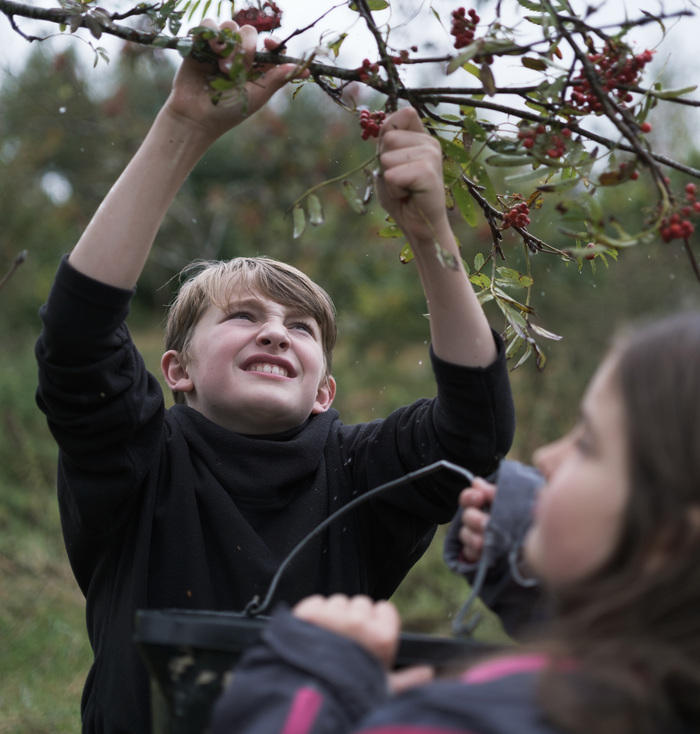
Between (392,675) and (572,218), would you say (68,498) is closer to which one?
(392,675)

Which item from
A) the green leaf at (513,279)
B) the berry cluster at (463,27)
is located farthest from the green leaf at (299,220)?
the green leaf at (513,279)

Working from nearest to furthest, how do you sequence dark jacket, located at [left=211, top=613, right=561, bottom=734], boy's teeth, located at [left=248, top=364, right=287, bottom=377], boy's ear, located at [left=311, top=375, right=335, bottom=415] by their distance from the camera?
dark jacket, located at [left=211, top=613, right=561, bottom=734]
boy's teeth, located at [left=248, top=364, right=287, bottom=377]
boy's ear, located at [left=311, top=375, right=335, bottom=415]

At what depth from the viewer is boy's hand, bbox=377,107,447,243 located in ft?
4.77

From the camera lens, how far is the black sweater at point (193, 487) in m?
1.53

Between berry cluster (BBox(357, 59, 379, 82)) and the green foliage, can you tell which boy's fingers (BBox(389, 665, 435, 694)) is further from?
the green foliage

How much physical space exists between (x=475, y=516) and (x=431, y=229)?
51 cm

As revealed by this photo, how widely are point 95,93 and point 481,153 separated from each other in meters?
10.1

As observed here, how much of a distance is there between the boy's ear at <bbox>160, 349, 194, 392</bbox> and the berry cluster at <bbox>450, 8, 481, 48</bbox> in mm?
1020

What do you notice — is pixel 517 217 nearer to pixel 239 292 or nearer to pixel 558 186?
pixel 558 186

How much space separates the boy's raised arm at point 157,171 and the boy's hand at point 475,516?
0.72 m

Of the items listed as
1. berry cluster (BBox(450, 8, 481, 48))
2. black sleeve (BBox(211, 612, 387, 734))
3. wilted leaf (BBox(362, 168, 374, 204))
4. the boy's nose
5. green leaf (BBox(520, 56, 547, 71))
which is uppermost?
berry cluster (BBox(450, 8, 481, 48))

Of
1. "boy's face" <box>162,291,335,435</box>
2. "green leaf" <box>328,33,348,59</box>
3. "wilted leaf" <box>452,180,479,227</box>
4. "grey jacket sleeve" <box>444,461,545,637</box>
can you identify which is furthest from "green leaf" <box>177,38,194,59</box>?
"grey jacket sleeve" <box>444,461,545,637</box>

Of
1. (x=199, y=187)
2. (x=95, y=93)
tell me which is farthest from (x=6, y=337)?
(x=199, y=187)

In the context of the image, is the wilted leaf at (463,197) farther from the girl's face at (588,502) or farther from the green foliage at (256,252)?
the green foliage at (256,252)
